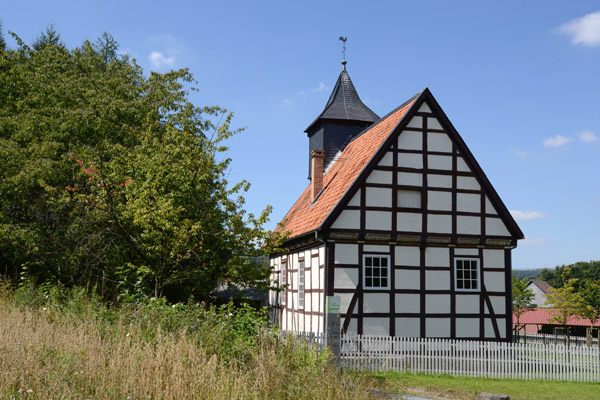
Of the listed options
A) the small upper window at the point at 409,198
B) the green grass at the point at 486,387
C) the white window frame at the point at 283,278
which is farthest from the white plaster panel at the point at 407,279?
the white window frame at the point at 283,278

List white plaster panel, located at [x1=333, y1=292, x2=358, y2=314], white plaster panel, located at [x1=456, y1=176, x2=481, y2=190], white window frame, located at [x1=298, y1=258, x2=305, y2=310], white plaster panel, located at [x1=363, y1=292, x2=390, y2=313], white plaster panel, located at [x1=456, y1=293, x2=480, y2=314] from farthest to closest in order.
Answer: white window frame, located at [x1=298, y1=258, x2=305, y2=310]
white plaster panel, located at [x1=456, y1=176, x2=481, y2=190]
white plaster panel, located at [x1=456, y1=293, x2=480, y2=314]
white plaster panel, located at [x1=363, y1=292, x2=390, y2=313]
white plaster panel, located at [x1=333, y1=292, x2=358, y2=314]

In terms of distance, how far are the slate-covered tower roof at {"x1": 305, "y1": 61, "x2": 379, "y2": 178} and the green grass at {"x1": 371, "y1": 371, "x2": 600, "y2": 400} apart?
1322cm

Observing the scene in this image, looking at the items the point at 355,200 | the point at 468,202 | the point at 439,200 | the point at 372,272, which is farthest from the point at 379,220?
the point at 468,202

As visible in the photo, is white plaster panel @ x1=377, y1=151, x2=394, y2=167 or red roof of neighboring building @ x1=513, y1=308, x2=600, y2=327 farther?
red roof of neighboring building @ x1=513, y1=308, x2=600, y2=327

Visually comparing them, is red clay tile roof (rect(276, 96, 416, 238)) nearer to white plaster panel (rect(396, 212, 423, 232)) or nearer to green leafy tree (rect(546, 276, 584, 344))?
white plaster panel (rect(396, 212, 423, 232))

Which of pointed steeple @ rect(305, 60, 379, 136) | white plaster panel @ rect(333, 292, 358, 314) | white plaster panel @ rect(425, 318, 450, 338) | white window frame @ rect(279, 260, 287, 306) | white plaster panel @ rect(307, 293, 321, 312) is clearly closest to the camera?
white plaster panel @ rect(333, 292, 358, 314)

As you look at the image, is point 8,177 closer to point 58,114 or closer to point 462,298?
point 58,114

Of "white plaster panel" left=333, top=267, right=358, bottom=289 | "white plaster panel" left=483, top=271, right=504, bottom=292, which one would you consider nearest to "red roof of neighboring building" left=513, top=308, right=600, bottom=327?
"white plaster panel" left=483, top=271, right=504, bottom=292

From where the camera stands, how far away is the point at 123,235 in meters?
15.1

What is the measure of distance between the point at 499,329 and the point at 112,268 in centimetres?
1291

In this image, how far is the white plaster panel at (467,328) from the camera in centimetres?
1812

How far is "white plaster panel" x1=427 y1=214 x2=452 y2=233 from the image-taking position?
60.6ft

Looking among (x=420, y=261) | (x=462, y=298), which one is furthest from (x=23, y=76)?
(x=462, y=298)

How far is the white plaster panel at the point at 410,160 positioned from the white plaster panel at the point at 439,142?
0.52 metres
